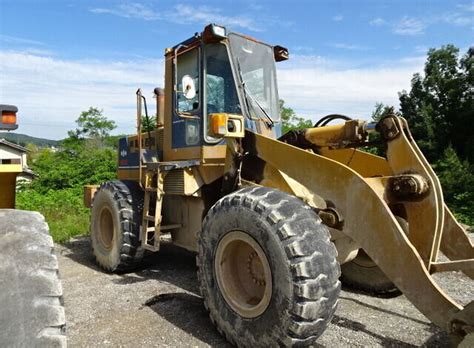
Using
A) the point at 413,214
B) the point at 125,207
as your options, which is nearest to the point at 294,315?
the point at 413,214

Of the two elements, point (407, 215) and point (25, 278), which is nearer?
point (25, 278)

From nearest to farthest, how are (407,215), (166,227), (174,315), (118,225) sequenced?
(407,215) → (174,315) → (166,227) → (118,225)

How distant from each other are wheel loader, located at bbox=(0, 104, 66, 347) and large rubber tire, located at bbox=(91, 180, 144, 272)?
3349 millimetres

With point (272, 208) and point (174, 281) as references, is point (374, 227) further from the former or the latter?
point (174, 281)

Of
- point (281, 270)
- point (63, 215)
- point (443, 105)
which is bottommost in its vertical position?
point (63, 215)

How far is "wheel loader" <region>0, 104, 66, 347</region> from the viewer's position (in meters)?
1.64

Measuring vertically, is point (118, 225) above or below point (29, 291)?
A: below

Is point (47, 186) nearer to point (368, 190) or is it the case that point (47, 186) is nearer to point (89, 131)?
point (89, 131)

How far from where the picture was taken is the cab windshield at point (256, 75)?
4.90 meters

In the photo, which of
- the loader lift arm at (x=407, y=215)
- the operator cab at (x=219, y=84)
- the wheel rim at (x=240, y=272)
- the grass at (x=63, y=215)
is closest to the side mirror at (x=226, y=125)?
the loader lift arm at (x=407, y=215)

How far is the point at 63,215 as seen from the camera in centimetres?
1241

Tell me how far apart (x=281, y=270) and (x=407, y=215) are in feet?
3.73

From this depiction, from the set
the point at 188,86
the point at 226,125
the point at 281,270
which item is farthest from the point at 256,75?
the point at 281,270

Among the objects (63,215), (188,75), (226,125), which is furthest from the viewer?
(63,215)
